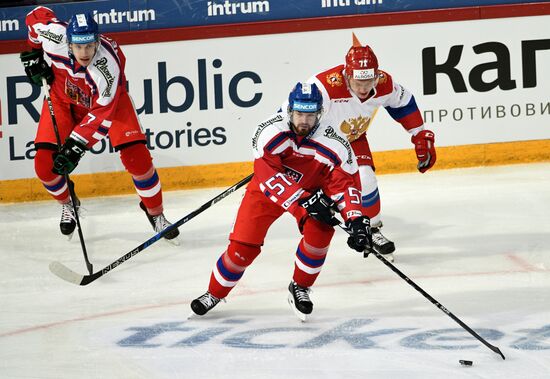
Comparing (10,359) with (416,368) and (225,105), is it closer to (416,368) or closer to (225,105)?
(416,368)

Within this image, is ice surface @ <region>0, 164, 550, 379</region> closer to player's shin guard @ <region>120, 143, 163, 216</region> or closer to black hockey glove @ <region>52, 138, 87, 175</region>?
player's shin guard @ <region>120, 143, 163, 216</region>

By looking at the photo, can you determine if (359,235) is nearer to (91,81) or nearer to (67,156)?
(67,156)

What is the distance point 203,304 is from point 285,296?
20.4 inches

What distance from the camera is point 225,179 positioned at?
7.49 meters

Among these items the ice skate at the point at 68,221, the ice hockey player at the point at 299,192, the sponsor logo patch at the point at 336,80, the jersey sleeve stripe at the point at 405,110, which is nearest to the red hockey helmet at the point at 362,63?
the sponsor logo patch at the point at 336,80

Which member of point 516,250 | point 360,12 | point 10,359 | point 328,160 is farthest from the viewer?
point 360,12

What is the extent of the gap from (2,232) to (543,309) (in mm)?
3213

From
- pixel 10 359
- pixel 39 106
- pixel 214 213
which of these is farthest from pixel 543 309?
pixel 39 106

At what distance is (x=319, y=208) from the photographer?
14.8 feet

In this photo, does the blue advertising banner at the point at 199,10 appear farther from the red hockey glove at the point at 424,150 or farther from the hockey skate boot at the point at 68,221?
the red hockey glove at the point at 424,150

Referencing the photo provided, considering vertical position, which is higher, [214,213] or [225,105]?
[225,105]

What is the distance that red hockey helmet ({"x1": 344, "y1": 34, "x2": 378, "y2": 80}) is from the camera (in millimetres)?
5301

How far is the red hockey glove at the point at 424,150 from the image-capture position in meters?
5.60

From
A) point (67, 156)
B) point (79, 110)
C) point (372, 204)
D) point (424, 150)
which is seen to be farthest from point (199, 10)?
point (424, 150)
